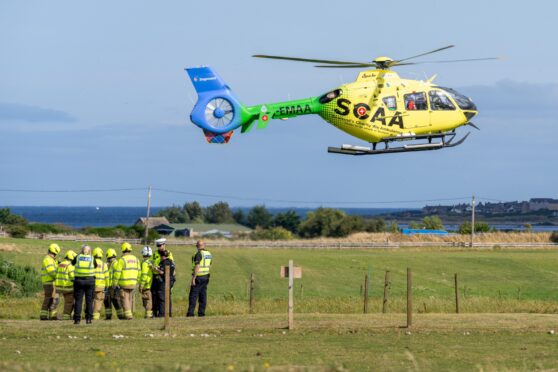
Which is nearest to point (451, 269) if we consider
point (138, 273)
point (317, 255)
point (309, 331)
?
point (317, 255)

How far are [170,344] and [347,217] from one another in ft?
341

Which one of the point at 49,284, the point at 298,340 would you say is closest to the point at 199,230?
the point at 49,284

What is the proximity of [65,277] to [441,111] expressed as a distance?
13950 mm

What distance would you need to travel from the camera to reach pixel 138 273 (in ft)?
112

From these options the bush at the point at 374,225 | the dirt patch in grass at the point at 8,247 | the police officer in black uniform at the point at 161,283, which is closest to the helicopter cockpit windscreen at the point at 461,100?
the police officer in black uniform at the point at 161,283

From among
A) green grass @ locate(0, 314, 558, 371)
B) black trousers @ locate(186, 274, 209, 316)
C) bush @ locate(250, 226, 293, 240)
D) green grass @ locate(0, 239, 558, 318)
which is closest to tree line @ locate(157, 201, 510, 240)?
bush @ locate(250, 226, 293, 240)

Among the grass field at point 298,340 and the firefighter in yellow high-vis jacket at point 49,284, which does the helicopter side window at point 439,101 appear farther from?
the firefighter in yellow high-vis jacket at point 49,284

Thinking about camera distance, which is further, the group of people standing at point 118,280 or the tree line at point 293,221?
the tree line at point 293,221

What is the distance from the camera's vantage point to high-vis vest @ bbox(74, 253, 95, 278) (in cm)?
3053

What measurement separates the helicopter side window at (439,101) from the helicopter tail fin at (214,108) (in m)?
6.08

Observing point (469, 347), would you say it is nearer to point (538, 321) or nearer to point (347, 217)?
point (538, 321)

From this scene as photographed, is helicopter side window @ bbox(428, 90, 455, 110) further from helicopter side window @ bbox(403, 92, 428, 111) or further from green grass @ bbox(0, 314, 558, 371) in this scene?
green grass @ bbox(0, 314, 558, 371)

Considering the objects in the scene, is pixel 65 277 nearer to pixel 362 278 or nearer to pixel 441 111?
pixel 441 111

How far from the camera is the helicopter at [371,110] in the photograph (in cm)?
3906
